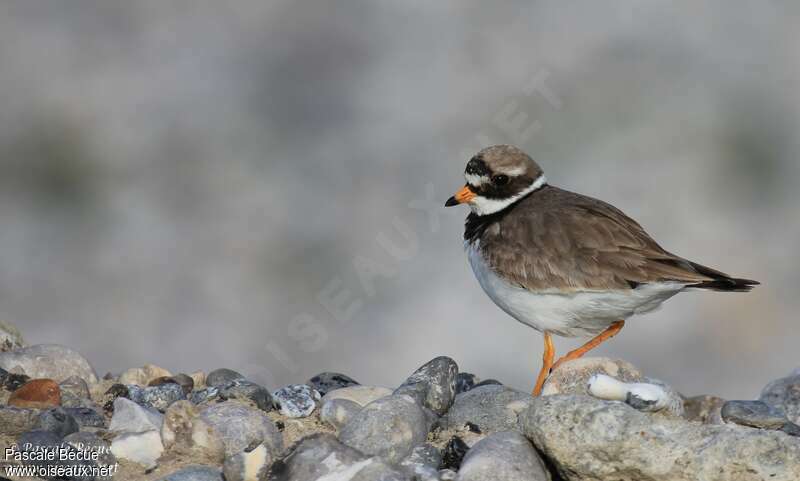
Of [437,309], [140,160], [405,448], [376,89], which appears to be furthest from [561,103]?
[405,448]

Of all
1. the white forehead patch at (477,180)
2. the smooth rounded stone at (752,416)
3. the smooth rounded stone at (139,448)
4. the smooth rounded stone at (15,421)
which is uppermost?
the white forehead patch at (477,180)

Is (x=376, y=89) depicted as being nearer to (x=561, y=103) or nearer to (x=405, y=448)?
(x=561, y=103)

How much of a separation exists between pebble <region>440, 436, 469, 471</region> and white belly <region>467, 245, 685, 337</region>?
Answer: 1.47 m

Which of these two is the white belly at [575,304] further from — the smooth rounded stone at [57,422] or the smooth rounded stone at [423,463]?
the smooth rounded stone at [57,422]

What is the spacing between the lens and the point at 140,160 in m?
15.6

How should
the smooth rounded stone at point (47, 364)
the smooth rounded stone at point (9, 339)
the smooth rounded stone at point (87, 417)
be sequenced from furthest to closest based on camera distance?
the smooth rounded stone at point (9, 339)
the smooth rounded stone at point (47, 364)
the smooth rounded stone at point (87, 417)

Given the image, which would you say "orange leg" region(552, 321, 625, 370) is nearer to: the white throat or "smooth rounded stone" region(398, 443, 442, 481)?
the white throat

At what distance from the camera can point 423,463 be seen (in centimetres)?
529

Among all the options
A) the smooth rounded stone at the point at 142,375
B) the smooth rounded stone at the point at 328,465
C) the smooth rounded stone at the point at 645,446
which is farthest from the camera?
the smooth rounded stone at the point at 142,375

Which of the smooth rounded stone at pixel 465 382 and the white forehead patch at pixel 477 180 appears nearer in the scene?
the smooth rounded stone at pixel 465 382

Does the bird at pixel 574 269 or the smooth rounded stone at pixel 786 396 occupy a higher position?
the bird at pixel 574 269

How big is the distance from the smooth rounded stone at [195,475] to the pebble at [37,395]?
1.13m

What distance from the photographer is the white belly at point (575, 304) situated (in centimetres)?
660

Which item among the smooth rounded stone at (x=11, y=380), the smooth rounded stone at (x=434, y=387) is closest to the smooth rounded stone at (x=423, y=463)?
the smooth rounded stone at (x=434, y=387)
